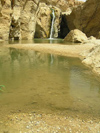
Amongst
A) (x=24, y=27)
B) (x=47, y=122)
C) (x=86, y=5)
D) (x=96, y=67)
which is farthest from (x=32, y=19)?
(x=47, y=122)

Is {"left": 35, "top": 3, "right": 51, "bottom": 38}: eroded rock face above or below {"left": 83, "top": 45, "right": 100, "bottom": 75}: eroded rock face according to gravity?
above

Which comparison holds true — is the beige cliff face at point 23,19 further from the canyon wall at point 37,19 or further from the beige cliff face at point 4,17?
the beige cliff face at point 4,17

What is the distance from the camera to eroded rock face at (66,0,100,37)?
23.6 metres

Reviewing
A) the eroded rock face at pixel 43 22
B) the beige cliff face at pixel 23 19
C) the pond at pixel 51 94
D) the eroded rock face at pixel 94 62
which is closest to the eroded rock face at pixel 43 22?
the eroded rock face at pixel 43 22

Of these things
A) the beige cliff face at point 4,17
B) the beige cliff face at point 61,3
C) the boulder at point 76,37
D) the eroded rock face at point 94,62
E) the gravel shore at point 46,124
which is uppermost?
the beige cliff face at point 61,3

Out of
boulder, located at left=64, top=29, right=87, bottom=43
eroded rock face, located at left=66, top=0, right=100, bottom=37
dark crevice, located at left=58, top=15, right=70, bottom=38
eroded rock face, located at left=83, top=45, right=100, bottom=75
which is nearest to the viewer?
eroded rock face, located at left=83, top=45, right=100, bottom=75

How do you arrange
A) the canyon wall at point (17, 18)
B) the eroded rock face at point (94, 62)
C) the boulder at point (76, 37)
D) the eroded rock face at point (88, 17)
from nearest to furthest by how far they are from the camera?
the eroded rock face at point (94, 62) < the canyon wall at point (17, 18) < the boulder at point (76, 37) < the eroded rock face at point (88, 17)

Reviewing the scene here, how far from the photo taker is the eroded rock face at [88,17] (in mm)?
23578

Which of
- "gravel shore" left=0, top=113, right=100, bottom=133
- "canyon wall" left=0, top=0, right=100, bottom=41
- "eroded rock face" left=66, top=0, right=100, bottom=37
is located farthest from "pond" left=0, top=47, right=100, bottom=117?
"eroded rock face" left=66, top=0, right=100, bottom=37

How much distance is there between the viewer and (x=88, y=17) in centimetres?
2467

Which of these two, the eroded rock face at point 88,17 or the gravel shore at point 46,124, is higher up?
the eroded rock face at point 88,17

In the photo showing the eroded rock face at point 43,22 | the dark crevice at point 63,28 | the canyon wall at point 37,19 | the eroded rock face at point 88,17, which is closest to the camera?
the canyon wall at point 37,19

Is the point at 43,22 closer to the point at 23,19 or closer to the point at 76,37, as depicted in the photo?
the point at 23,19

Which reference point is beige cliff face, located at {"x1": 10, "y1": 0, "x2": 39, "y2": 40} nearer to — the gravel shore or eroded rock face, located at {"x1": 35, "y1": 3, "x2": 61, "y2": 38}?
eroded rock face, located at {"x1": 35, "y1": 3, "x2": 61, "y2": 38}
